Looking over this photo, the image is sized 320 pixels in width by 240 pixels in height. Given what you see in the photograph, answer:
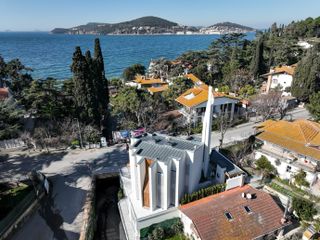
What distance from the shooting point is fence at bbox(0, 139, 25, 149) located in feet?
101

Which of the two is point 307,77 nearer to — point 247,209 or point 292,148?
point 292,148

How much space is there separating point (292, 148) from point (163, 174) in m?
15.4

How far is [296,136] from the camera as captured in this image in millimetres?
26016

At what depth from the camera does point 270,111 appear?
125ft

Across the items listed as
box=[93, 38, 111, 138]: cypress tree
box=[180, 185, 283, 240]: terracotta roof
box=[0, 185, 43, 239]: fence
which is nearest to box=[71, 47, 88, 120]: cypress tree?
box=[93, 38, 111, 138]: cypress tree

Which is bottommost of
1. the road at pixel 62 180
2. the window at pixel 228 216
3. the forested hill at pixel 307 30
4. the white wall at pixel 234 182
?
the road at pixel 62 180

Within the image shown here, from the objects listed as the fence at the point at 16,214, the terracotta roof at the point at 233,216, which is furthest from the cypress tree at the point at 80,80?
the terracotta roof at the point at 233,216

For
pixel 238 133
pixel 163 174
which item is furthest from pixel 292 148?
pixel 163 174

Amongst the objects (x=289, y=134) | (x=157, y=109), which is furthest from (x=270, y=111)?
(x=157, y=109)

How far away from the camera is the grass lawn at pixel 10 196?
2078 centimetres

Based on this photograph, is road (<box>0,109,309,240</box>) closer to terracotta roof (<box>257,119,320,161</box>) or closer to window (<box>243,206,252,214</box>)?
terracotta roof (<box>257,119,320,161</box>)

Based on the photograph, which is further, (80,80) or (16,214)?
(80,80)

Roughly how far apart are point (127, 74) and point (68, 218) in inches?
2156

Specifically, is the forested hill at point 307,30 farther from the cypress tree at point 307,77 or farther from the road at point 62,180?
the road at point 62,180
